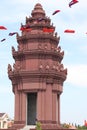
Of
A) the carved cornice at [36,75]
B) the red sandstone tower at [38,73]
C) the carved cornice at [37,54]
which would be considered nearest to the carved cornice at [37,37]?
the red sandstone tower at [38,73]

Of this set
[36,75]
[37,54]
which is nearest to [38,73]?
[36,75]

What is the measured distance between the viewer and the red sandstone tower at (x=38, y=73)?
52.4m

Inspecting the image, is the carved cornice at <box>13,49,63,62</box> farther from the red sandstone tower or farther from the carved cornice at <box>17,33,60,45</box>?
the carved cornice at <box>17,33,60,45</box>

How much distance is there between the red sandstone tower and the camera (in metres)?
52.4

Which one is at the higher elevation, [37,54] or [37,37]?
[37,37]

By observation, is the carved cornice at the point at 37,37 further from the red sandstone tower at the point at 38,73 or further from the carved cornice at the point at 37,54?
the carved cornice at the point at 37,54

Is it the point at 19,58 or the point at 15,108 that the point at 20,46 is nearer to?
the point at 19,58

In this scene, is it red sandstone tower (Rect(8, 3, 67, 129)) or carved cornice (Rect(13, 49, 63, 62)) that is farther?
carved cornice (Rect(13, 49, 63, 62))

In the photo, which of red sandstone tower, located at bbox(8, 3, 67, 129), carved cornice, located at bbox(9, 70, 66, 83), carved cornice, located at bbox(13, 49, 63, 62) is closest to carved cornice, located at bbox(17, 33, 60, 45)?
red sandstone tower, located at bbox(8, 3, 67, 129)

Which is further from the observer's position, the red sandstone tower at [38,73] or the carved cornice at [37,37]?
the carved cornice at [37,37]

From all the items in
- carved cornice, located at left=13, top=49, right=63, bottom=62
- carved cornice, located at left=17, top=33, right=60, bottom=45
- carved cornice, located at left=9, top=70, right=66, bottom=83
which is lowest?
carved cornice, located at left=9, top=70, right=66, bottom=83

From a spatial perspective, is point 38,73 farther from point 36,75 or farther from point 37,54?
point 37,54

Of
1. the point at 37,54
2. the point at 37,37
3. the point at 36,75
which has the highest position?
the point at 37,37

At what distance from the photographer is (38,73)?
52.2 m
